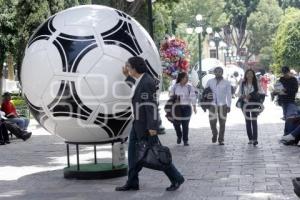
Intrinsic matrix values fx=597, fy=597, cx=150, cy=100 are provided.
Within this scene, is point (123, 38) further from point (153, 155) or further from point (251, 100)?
point (251, 100)

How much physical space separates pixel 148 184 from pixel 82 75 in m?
1.80

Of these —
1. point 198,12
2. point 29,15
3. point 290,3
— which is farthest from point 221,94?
point 290,3

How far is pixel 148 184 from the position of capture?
8469 millimetres

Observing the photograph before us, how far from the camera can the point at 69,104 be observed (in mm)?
8336

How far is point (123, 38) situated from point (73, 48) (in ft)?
2.48

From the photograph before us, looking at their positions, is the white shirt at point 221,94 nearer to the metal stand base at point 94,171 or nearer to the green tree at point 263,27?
the metal stand base at point 94,171

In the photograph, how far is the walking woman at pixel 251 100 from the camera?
12594mm

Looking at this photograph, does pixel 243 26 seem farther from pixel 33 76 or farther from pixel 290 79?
pixel 33 76

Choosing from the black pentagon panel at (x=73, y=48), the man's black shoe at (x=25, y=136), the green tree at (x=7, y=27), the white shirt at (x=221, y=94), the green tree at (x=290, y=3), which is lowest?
the man's black shoe at (x=25, y=136)

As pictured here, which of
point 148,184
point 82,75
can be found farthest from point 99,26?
point 148,184

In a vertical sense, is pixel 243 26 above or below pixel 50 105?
above

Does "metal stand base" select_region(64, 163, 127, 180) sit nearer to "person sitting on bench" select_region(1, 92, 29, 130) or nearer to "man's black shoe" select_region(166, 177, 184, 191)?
"man's black shoe" select_region(166, 177, 184, 191)

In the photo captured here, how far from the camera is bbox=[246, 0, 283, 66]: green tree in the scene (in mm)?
71312

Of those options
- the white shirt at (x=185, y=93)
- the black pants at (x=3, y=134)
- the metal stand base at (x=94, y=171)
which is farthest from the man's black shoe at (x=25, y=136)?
the metal stand base at (x=94, y=171)
